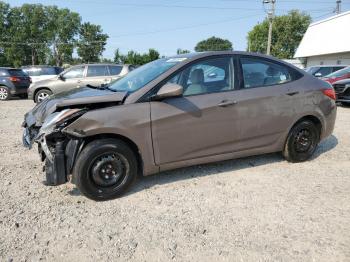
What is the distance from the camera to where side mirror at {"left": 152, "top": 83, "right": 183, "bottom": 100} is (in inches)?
147

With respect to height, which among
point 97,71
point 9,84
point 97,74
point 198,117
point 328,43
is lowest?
point 198,117

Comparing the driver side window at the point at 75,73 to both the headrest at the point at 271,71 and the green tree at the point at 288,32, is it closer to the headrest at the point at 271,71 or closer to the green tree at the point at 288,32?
the headrest at the point at 271,71

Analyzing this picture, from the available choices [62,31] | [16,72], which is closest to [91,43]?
[62,31]

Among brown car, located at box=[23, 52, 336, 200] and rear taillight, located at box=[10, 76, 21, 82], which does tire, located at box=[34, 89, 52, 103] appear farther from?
brown car, located at box=[23, 52, 336, 200]

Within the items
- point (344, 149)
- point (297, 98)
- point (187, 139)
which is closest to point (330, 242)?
point (187, 139)

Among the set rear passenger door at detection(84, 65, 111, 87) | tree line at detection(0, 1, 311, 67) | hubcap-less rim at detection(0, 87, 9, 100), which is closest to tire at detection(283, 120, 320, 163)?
rear passenger door at detection(84, 65, 111, 87)

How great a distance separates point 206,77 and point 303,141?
1.95m

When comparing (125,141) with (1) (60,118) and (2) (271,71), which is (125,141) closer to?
(1) (60,118)

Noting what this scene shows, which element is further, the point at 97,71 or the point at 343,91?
the point at 97,71

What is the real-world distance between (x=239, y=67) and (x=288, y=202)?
6.12ft

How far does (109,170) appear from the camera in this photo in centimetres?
369

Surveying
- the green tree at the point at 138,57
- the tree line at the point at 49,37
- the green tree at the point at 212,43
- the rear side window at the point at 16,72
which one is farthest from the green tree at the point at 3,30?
the rear side window at the point at 16,72

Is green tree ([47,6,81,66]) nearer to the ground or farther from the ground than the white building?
farther from the ground

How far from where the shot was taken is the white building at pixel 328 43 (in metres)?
31.2
